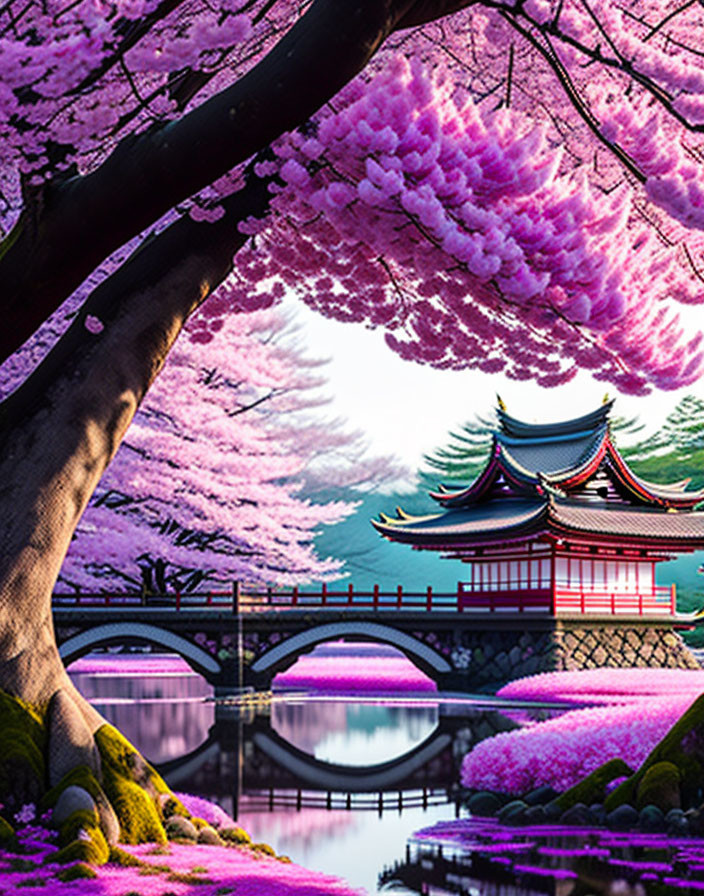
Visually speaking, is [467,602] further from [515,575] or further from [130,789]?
[130,789]

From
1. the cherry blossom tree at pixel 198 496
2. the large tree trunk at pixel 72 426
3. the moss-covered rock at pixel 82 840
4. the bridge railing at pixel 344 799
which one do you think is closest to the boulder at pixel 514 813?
the bridge railing at pixel 344 799

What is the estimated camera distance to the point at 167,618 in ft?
100.0

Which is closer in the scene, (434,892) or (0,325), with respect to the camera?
(0,325)

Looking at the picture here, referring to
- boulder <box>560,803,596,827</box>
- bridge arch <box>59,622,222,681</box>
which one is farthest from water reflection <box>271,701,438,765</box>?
boulder <box>560,803,596,827</box>

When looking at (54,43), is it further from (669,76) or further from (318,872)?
(318,872)

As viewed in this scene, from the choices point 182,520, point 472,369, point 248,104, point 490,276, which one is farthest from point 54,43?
point 182,520

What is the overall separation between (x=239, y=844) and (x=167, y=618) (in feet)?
69.5

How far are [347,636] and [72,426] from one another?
24.5 metres

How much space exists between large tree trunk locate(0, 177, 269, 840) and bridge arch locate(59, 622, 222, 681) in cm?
2187

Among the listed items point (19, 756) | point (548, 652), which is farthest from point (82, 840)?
point (548, 652)

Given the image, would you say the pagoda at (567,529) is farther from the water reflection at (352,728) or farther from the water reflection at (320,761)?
the water reflection at (352,728)

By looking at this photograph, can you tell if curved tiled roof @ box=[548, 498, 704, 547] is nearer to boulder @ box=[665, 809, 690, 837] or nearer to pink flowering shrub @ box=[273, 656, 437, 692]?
pink flowering shrub @ box=[273, 656, 437, 692]

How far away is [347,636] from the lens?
32.5 meters

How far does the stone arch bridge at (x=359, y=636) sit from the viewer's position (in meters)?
30.5
